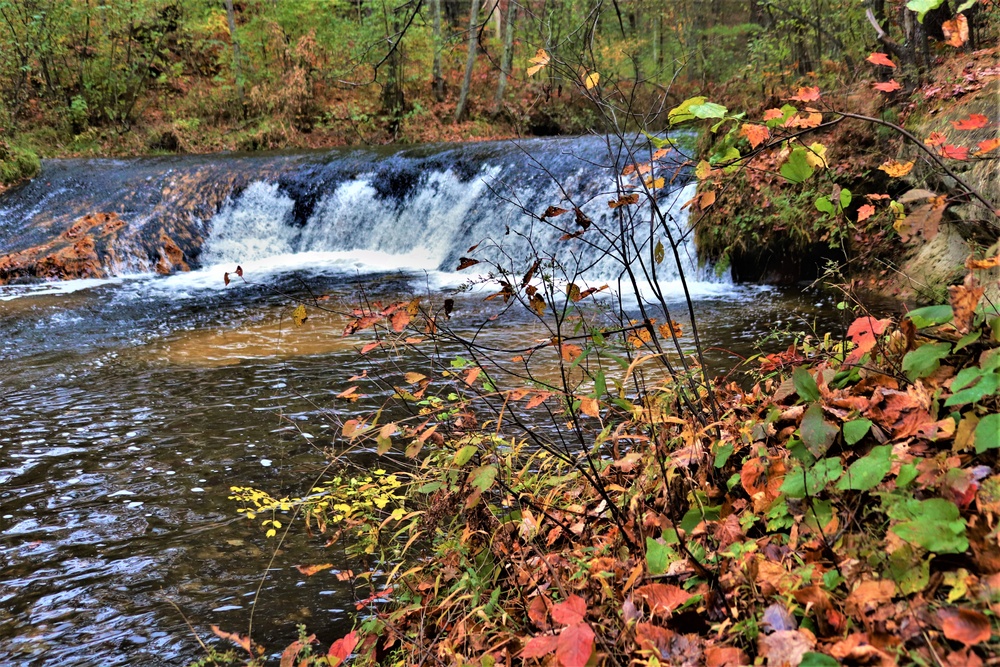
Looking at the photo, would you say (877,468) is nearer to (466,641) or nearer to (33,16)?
(466,641)

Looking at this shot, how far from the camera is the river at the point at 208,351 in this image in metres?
3.14

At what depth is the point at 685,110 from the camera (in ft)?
6.63

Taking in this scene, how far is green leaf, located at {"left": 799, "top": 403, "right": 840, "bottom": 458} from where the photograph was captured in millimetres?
2045

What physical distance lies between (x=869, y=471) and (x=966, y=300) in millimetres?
675

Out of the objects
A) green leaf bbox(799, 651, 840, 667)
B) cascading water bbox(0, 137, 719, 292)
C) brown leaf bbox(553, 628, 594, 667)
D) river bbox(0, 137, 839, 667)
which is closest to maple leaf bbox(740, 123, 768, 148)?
river bbox(0, 137, 839, 667)

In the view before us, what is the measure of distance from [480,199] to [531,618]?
→ 412 inches

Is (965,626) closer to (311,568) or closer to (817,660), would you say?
(817,660)

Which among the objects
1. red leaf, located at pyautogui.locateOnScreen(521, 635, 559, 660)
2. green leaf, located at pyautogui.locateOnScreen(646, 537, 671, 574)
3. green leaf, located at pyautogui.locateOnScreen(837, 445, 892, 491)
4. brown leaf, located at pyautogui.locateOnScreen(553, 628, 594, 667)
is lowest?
red leaf, located at pyautogui.locateOnScreen(521, 635, 559, 660)

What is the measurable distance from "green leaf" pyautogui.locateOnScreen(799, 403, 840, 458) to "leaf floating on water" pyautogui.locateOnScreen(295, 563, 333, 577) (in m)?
2.09

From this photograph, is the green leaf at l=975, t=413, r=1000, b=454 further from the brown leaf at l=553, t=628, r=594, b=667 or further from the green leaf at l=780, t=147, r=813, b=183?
the brown leaf at l=553, t=628, r=594, b=667

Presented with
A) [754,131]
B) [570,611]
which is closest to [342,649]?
[570,611]

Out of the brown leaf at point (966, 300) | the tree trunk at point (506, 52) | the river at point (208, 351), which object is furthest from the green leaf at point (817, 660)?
the tree trunk at point (506, 52)

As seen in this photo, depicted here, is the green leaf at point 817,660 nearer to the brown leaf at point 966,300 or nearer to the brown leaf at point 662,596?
the brown leaf at point 662,596

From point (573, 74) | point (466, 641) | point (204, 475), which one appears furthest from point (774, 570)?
point (204, 475)
